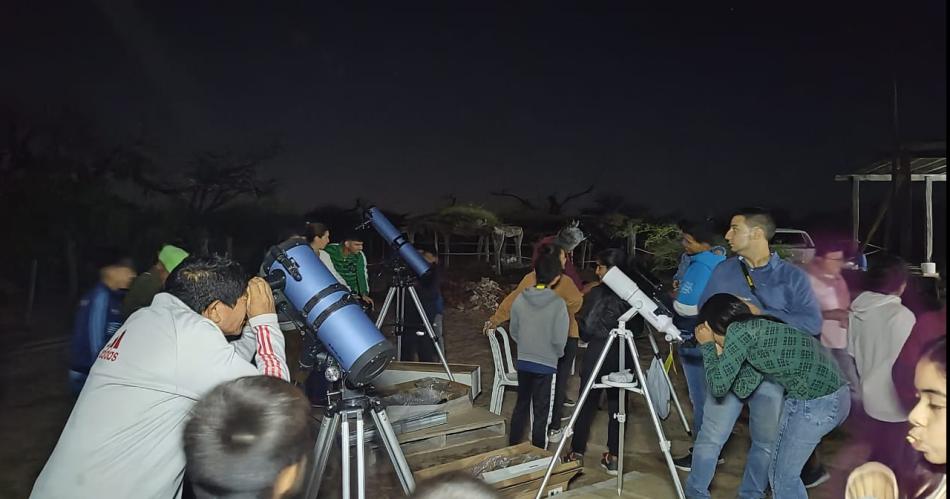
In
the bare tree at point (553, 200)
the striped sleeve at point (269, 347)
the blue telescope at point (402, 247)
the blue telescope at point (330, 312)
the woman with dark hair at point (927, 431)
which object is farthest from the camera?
the bare tree at point (553, 200)

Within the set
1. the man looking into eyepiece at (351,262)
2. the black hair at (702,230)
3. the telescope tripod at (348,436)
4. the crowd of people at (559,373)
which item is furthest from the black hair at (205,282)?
the man looking into eyepiece at (351,262)

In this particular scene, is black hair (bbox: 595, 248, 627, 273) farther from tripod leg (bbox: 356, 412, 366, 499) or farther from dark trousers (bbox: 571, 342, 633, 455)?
tripod leg (bbox: 356, 412, 366, 499)

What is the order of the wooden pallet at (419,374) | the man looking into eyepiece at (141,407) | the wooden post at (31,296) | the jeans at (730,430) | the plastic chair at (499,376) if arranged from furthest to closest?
the wooden post at (31,296), the wooden pallet at (419,374), the plastic chair at (499,376), the jeans at (730,430), the man looking into eyepiece at (141,407)

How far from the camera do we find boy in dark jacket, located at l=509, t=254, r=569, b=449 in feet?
10.6

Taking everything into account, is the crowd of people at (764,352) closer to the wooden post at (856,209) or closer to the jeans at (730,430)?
the jeans at (730,430)

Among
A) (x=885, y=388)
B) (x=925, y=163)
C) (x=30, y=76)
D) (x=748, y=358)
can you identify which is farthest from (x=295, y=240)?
(x=30, y=76)

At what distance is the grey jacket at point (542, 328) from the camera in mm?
3219

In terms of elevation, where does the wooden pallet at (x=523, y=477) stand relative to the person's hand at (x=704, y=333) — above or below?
below

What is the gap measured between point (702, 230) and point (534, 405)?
4.33ft

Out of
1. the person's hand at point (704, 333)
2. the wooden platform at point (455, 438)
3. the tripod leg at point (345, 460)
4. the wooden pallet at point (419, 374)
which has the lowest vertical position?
the wooden platform at point (455, 438)

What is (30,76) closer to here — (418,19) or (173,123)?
(173,123)

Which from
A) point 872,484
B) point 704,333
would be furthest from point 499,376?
point 872,484

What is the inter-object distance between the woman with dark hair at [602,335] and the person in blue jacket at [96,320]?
7.47 feet

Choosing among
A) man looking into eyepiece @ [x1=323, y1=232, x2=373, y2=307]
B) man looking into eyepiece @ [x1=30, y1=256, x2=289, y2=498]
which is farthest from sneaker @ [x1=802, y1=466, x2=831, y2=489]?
man looking into eyepiece @ [x1=323, y1=232, x2=373, y2=307]
